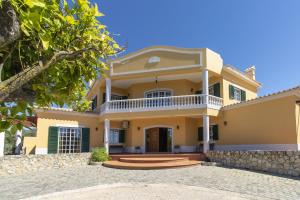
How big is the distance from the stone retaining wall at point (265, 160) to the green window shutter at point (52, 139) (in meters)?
11.3

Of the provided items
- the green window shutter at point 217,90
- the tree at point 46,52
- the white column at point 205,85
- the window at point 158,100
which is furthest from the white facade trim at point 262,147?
the tree at point 46,52

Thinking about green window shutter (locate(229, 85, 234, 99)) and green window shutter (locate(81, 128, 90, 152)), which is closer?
green window shutter (locate(229, 85, 234, 99))

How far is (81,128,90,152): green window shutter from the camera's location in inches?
792

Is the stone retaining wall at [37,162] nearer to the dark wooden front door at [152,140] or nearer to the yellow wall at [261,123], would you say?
the dark wooden front door at [152,140]

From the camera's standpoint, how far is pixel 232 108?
1778 cm

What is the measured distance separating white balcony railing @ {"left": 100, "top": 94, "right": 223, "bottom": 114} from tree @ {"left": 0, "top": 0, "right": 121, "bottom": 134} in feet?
45.8

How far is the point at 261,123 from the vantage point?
51.6 ft

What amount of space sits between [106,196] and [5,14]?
7275 mm

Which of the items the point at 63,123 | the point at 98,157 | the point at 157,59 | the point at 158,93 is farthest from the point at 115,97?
the point at 98,157

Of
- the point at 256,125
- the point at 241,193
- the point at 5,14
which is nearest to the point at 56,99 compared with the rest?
the point at 5,14

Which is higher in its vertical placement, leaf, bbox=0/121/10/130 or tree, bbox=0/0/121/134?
tree, bbox=0/0/121/134

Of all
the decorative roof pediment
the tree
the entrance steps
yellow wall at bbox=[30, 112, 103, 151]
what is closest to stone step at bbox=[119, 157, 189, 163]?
the entrance steps

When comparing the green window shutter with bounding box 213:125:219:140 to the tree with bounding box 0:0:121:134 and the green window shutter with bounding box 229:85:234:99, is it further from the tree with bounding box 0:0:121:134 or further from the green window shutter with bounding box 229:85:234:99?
the tree with bounding box 0:0:121:134

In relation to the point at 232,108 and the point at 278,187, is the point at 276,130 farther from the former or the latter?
the point at 278,187
